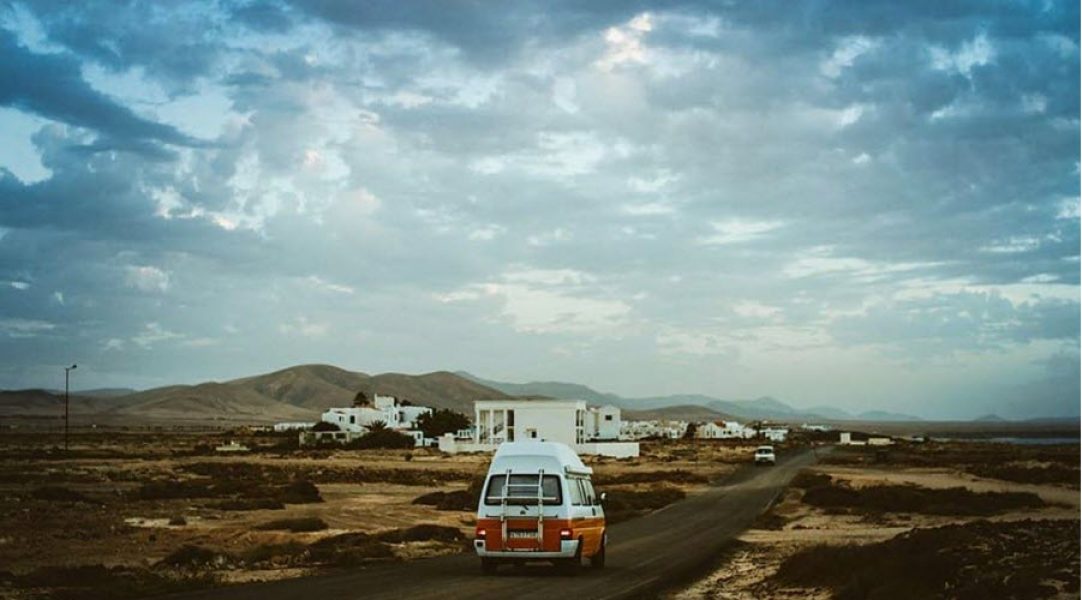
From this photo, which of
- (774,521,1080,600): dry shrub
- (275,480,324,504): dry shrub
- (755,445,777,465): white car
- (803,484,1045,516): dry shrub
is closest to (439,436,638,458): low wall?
(755,445,777,465): white car

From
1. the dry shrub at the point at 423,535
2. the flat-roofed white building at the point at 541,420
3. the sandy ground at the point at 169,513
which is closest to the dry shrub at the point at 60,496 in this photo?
the sandy ground at the point at 169,513

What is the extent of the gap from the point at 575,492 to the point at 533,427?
84.9m

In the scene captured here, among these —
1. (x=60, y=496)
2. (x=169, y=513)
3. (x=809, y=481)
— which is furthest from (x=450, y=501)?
(x=809, y=481)

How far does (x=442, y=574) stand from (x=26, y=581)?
27.4ft

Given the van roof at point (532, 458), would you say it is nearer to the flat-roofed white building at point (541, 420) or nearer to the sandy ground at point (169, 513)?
the sandy ground at point (169, 513)

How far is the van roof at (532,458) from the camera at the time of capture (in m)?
22.4

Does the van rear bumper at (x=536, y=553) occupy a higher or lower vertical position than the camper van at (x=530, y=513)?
lower

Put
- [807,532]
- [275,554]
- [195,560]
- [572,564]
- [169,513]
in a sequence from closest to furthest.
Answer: [572,564], [195,560], [275,554], [807,532], [169,513]

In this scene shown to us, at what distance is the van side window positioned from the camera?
22.4 m

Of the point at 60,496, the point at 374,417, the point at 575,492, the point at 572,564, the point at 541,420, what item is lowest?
the point at 60,496

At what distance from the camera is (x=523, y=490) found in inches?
872

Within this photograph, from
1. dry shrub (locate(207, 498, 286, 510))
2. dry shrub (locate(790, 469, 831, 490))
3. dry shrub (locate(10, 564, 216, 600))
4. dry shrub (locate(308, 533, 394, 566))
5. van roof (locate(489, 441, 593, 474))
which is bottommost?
dry shrub (locate(790, 469, 831, 490))

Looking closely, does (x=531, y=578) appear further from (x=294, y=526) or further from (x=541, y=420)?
(x=541, y=420)

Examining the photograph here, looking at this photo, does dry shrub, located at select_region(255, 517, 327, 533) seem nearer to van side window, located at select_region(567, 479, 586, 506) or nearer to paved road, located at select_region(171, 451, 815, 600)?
paved road, located at select_region(171, 451, 815, 600)
